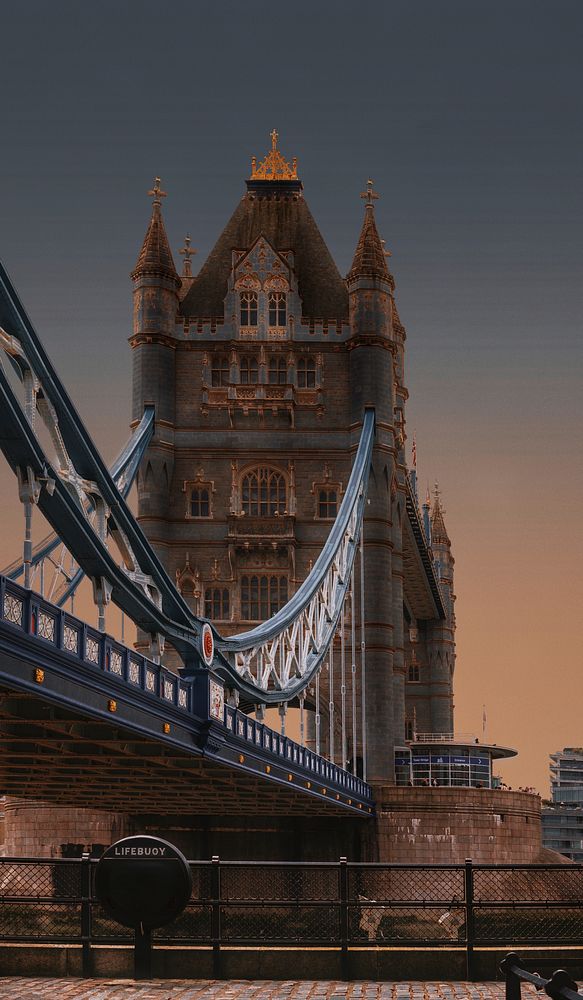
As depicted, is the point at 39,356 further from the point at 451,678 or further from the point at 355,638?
the point at 451,678

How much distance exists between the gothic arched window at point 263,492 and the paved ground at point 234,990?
58.1m

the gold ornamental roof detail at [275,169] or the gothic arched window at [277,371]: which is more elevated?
the gold ornamental roof detail at [275,169]

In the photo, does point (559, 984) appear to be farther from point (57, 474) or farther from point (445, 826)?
point (445, 826)

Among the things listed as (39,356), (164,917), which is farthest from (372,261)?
(164,917)

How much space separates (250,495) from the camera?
259ft

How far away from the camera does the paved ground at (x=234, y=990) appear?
18.7m

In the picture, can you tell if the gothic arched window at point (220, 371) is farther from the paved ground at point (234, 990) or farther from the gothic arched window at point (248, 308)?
the paved ground at point (234, 990)

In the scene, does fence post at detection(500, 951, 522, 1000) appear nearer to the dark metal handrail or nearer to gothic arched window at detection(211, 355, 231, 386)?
the dark metal handrail

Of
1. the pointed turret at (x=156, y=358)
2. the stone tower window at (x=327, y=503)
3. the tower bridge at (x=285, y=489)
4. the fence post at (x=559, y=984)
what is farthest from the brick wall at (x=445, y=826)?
the fence post at (x=559, y=984)

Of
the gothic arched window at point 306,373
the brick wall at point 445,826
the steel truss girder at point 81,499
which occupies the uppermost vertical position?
the gothic arched window at point 306,373

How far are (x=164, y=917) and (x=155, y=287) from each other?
220 feet

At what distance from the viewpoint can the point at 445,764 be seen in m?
77.4

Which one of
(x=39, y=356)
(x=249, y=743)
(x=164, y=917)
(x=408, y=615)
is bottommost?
(x=164, y=917)

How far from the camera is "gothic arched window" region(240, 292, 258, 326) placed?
81.7 meters
